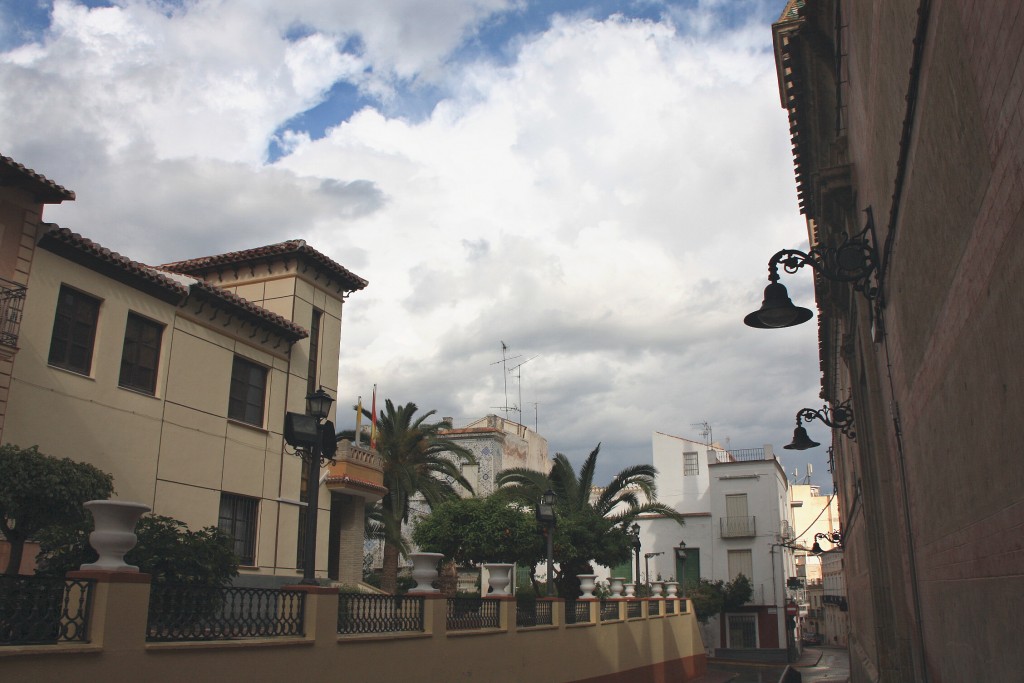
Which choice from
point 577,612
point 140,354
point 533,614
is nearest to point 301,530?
point 140,354

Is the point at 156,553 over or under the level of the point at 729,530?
under

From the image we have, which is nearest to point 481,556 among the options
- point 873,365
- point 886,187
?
point 873,365

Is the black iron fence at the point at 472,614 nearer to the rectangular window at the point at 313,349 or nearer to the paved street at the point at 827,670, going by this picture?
the rectangular window at the point at 313,349

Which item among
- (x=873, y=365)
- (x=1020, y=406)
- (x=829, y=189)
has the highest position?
(x=829, y=189)

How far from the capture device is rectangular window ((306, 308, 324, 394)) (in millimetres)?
20609

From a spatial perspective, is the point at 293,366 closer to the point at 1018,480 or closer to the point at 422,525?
the point at 422,525

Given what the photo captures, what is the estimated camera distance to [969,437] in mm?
4680

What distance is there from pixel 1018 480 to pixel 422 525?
2425 centimetres

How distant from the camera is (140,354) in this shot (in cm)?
1600

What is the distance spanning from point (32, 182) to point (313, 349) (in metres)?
8.50

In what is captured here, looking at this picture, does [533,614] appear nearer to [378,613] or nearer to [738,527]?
[378,613]

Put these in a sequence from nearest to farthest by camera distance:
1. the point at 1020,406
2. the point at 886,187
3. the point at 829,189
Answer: the point at 1020,406 < the point at 886,187 < the point at 829,189

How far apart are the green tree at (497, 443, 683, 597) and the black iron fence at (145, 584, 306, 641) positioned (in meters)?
17.0

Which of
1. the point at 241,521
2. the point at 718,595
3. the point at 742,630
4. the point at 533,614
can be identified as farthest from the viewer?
the point at 742,630
